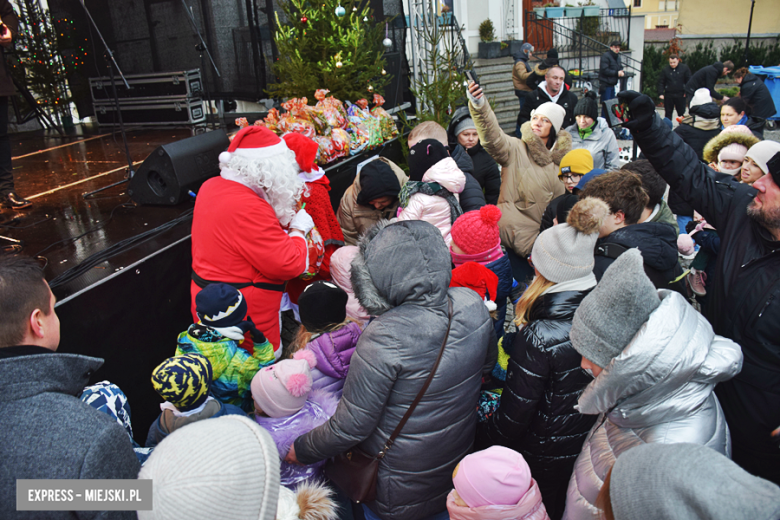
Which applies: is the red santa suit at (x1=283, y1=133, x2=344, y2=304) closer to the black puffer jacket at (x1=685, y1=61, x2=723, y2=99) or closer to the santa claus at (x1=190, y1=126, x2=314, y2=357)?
the santa claus at (x1=190, y1=126, x2=314, y2=357)

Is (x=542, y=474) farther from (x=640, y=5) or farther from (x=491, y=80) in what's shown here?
(x=640, y=5)

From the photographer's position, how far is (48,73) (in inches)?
329

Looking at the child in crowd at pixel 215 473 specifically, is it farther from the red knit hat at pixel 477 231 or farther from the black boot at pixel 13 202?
the black boot at pixel 13 202

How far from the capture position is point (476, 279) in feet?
8.03

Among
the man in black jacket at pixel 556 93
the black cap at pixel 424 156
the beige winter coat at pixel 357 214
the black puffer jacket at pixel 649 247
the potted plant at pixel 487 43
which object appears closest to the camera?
the black puffer jacket at pixel 649 247

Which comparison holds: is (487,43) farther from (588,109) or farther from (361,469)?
(361,469)

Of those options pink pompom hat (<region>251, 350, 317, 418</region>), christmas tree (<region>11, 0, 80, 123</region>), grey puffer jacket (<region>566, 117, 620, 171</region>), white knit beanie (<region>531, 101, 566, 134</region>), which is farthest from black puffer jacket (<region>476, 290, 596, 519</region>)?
christmas tree (<region>11, 0, 80, 123</region>)

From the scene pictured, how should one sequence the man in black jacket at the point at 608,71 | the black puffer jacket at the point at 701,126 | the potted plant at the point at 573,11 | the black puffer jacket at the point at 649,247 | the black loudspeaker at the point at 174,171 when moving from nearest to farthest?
the black puffer jacket at the point at 649,247
the black loudspeaker at the point at 174,171
the black puffer jacket at the point at 701,126
the man in black jacket at the point at 608,71
the potted plant at the point at 573,11

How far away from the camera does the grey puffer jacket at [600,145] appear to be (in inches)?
184

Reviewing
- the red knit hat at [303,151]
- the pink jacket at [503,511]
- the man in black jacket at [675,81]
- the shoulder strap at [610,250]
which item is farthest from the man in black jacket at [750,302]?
the man in black jacket at [675,81]

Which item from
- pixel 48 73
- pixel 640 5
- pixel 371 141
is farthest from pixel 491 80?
pixel 640 5

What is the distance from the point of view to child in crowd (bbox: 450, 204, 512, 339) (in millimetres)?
2625

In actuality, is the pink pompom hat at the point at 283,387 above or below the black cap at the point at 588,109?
below

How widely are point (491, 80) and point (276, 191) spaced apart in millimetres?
11693
